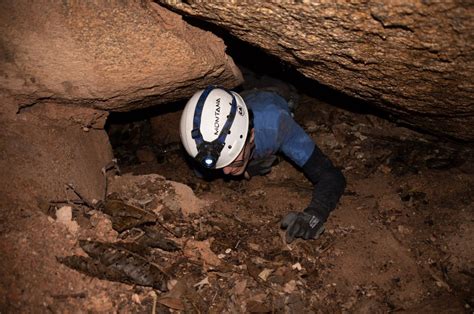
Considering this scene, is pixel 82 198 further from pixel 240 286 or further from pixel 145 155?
pixel 145 155

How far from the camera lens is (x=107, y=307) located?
2.38 meters

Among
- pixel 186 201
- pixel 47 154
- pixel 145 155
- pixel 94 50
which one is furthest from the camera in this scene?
pixel 145 155

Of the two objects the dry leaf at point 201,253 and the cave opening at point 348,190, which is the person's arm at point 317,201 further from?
the dry leaf at point 201,253

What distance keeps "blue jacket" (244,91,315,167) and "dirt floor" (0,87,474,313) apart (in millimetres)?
428

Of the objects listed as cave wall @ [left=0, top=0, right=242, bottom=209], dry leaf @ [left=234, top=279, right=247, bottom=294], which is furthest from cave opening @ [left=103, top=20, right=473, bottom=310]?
cave wall @ [left=0, top=0, right=242, bottom=209]

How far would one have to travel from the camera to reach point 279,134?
368cm

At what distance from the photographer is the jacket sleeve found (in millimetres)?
3396

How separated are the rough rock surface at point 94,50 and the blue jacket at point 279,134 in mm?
758

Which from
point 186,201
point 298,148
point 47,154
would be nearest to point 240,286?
point 186,201

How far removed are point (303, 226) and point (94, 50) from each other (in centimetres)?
217

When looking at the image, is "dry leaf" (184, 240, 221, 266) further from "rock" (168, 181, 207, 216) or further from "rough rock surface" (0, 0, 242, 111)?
"rough rock surface" (0, 0, 242, 111)

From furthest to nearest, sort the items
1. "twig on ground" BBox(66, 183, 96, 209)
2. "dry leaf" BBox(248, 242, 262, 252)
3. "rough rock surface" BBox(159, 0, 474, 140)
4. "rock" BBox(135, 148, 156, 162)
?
"rock" BBox(135, 148, 156, 162), "dry leaf" BBox(248, 242, 262, 252), "twig on ground" BBox(66, 183, 96, 209), "rough rock surface" BBox(159, 0, 474, 140)

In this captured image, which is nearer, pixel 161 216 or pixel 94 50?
pixel 94 50

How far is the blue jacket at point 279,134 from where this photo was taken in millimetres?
3652
